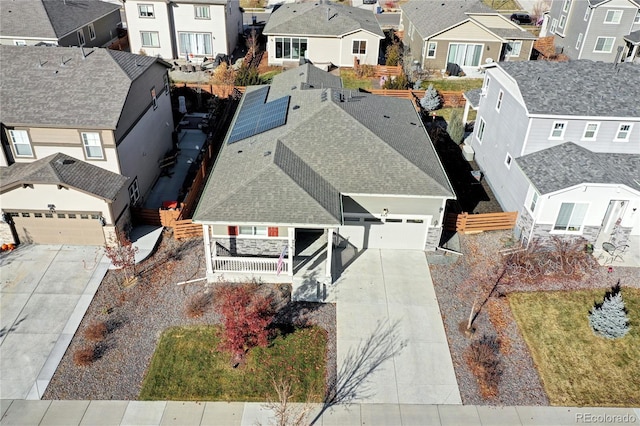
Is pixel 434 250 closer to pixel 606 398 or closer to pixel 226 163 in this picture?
pixel 606 398

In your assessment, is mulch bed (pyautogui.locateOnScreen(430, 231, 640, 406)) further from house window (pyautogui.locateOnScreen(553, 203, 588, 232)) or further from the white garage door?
house window (pyautogui.locateOnScreen(553, 203, 588, 232))

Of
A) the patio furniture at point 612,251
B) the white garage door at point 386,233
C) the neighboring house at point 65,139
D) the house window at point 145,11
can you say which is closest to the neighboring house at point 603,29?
the patio furniture at point 612,251

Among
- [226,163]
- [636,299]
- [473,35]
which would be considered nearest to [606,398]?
[636,299]

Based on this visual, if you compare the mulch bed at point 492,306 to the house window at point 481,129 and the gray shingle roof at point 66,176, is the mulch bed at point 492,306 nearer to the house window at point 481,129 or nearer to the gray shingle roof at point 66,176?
the house window at point 481,129

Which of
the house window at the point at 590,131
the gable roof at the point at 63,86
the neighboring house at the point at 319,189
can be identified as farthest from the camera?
the house window at the point at 590,131

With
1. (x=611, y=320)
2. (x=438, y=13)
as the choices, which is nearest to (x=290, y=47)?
(x=438, y=13)

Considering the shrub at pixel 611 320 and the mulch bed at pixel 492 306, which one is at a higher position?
the shrub at pixel 611 320

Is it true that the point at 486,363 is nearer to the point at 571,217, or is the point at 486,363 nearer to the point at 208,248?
the point at 571,217
